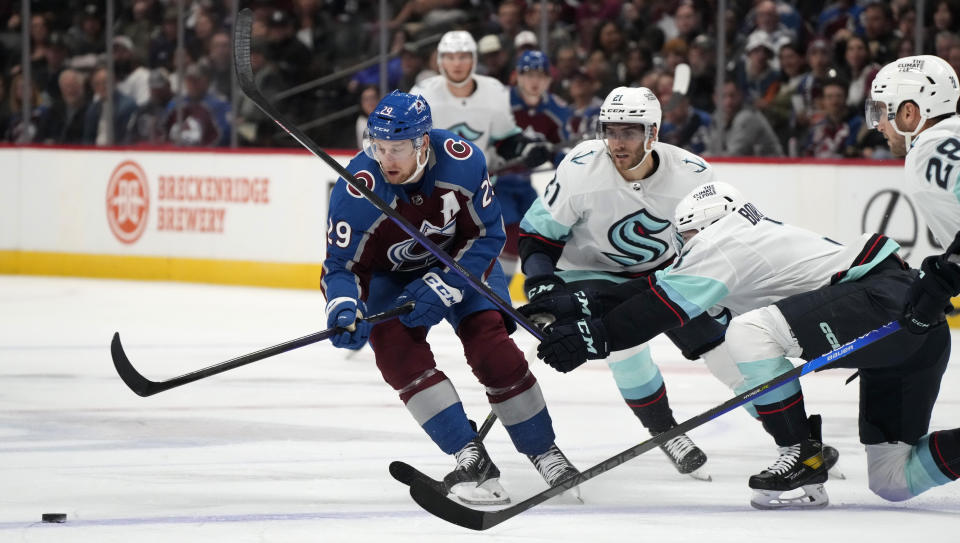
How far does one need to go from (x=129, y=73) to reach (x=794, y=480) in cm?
709

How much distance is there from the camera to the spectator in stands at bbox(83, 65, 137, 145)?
959 centimetres

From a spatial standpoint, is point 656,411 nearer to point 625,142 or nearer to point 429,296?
point 625,142

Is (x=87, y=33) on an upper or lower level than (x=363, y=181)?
upper

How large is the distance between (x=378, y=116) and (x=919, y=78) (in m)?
1.30

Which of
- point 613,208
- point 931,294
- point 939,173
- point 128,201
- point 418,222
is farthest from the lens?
point 128,201

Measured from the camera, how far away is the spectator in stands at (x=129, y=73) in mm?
9414

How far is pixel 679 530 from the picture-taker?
10.5ft

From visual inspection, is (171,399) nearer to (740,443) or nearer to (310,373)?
(310,373)

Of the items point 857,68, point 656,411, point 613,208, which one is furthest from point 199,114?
point 656,411

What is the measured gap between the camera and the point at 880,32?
723 cm

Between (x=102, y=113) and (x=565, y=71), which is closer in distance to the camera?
(x=565, y=71)

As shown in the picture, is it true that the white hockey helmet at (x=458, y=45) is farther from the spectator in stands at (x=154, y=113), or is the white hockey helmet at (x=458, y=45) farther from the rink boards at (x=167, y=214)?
the spectator in stands at (x=154, y=113)

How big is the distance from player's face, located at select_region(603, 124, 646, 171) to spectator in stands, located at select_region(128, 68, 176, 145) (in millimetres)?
5990

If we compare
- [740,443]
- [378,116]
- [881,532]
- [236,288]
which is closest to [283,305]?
[236,288]
